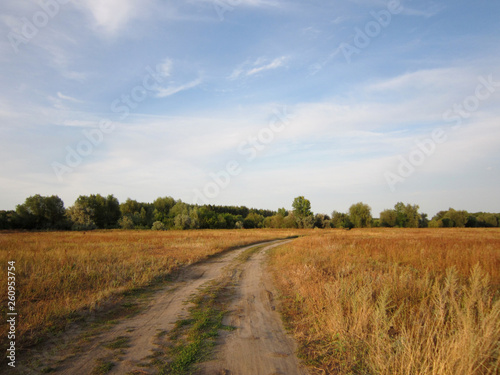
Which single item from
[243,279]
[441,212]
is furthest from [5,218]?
[441,212]

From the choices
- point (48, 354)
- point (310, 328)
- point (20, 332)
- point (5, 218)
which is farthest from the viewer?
point (5, 218)

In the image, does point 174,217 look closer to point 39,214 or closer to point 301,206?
point 39,214

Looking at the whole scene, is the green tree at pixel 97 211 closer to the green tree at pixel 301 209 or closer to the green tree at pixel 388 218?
the green tree at pixel 301 209

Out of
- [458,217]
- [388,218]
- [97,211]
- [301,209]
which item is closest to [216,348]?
[97,211]

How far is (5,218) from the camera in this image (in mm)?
54000

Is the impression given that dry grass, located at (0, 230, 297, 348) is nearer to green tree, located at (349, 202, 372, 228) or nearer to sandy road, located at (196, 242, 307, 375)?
sandy road, located at (196, 242, 307, 375)

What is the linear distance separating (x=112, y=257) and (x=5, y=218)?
2323 inches

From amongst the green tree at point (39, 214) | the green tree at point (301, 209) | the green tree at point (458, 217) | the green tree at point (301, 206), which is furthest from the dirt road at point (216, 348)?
the green tree at point (458, 217)

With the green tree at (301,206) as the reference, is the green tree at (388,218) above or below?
below

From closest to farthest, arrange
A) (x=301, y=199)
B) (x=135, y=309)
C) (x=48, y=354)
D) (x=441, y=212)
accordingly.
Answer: (x=48, y=354), (x=135, y=309), (x=301, y=199), (x=441, y=212)

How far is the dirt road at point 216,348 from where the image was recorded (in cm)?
404

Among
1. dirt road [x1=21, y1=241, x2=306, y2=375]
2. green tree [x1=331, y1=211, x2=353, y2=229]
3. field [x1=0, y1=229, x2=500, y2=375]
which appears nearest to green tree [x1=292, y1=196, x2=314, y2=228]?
green tree [x1=331, y1=211, x2=353, y2=229]

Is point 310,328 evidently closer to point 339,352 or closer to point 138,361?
point 339,352

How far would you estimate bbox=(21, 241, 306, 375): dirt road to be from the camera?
404cm
